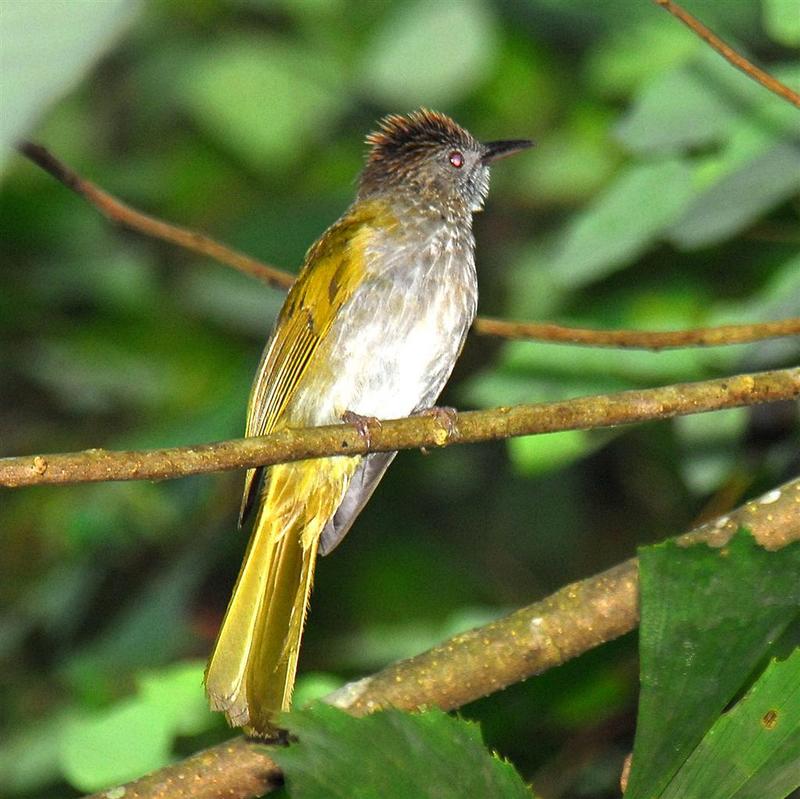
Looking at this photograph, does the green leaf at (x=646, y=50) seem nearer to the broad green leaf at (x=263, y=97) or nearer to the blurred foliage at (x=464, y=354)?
the blurred foliage at (x=464, y=354)

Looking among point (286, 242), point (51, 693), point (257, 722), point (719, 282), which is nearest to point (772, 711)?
point (257, 722)

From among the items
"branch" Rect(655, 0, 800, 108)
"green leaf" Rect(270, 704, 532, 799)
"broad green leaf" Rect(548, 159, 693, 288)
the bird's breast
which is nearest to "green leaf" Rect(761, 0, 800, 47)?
"branch" Rect(655, 0, 800, 108)

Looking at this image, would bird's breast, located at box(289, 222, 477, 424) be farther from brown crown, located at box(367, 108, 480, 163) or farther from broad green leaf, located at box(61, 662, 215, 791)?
broad green leaf, located at box(61, 662, 215, 791)

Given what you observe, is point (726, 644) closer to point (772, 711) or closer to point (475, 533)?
point (772, 711)

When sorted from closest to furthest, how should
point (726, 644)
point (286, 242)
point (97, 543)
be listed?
point (726, 644) → point (97, 543) → point (286, 242)

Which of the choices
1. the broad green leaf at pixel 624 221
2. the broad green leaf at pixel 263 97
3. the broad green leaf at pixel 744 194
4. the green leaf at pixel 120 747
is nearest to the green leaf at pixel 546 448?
the broad green leaf at pixel 624 221

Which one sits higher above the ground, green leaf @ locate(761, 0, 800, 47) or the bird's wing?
the bird's wing

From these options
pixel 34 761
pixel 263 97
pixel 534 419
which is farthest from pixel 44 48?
pixel 263 97
